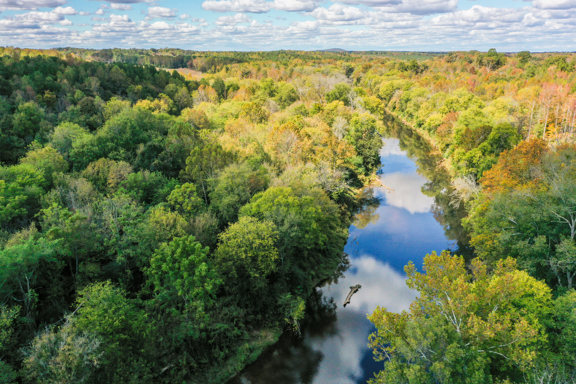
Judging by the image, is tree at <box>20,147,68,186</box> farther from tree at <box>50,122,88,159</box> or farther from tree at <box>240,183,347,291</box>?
tree at <box>240,183,347,291</box>

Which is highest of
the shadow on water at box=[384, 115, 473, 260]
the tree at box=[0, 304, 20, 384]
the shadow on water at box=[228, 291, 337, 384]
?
the tree at box=[0, 304, 20, 384]

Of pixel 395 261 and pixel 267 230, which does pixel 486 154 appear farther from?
pixel 267 230

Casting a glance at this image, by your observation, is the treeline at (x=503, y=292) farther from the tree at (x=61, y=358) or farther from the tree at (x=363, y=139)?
the tree at (x=363, y=139)

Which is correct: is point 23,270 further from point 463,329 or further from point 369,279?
point 369,279

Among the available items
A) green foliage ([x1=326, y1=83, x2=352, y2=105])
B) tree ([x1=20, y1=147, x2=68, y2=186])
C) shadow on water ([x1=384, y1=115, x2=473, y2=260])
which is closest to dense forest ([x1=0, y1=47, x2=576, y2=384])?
tree ([x1=20, y1=147, x2=68, y2=186])

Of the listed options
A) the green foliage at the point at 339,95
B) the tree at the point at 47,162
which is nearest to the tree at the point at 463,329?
the tree at the point at 47,162

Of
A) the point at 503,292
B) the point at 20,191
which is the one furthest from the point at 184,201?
the point at 503,292
